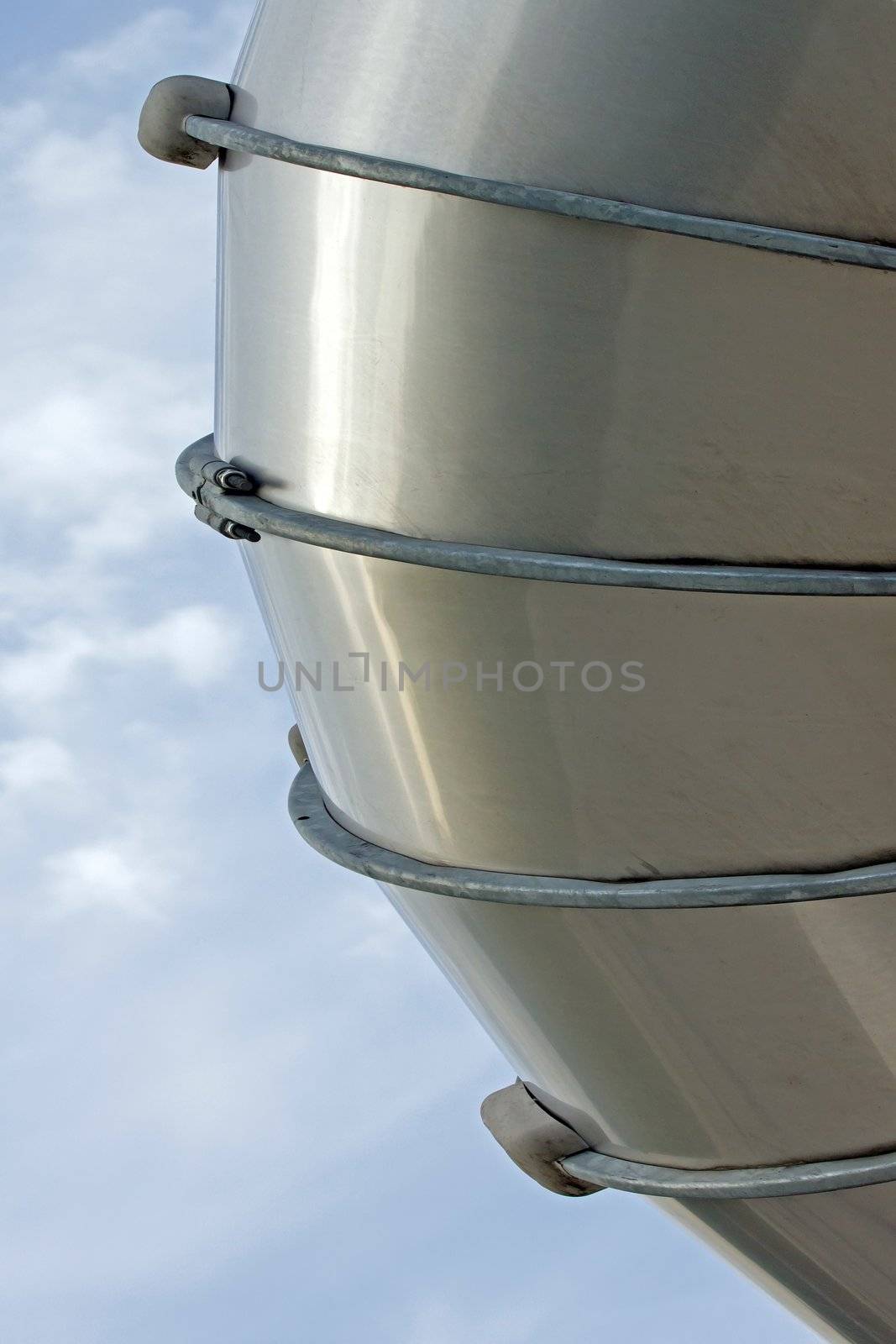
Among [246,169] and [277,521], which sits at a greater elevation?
[246,169]

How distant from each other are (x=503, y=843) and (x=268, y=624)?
472mm

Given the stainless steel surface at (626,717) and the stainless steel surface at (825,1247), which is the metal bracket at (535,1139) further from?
the stainless steel surface at (626,717)

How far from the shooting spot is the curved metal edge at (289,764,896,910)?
1.70 meters

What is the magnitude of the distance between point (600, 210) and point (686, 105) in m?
0.14

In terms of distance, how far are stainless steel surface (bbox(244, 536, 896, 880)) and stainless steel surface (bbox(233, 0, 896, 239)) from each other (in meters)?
0.41

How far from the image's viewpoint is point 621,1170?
2.06 m

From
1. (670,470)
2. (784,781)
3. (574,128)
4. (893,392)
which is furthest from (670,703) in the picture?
(574,128)

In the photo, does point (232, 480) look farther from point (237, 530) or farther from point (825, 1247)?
point (825, 1247)

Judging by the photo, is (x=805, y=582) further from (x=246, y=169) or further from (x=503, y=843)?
(x=246, y=169)

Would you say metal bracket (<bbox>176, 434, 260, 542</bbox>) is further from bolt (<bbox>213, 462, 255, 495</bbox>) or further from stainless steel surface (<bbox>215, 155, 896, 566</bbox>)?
stainless steel surface (<bbox>215, 155, 896, 566</bbox>)

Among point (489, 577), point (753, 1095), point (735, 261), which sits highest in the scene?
point (735, 261)

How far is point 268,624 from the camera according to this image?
2.03 meters

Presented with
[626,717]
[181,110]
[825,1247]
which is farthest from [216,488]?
[825,1247]

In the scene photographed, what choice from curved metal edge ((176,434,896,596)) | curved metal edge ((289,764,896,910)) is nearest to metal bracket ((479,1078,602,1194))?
curved metal edge ((289,764,896,910))
